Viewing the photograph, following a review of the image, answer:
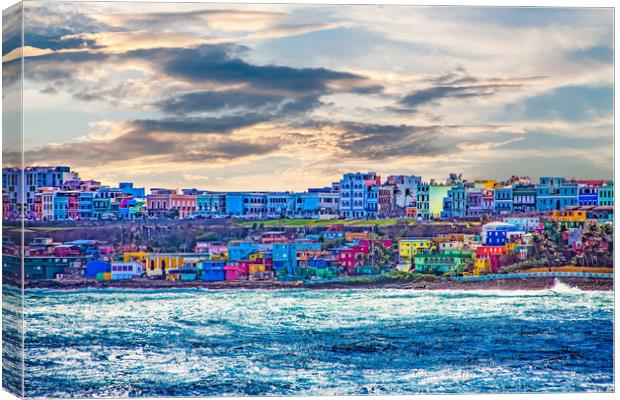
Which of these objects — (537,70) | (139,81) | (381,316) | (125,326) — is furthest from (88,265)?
(537,70)

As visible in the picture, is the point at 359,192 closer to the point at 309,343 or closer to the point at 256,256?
the point at 256,256

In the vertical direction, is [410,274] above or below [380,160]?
below

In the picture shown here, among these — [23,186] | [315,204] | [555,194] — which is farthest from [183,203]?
[555,194]

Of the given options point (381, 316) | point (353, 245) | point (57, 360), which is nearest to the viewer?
point (57, 360)

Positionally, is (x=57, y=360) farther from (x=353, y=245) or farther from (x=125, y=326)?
(x=353, y=245)

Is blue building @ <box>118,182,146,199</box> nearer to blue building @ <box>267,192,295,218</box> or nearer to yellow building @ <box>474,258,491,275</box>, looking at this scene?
blue building @ <box>267,192,295,218</box>

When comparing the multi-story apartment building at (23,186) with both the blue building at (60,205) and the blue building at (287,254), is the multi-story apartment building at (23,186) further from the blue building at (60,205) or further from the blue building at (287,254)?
the blue building at (287,254)

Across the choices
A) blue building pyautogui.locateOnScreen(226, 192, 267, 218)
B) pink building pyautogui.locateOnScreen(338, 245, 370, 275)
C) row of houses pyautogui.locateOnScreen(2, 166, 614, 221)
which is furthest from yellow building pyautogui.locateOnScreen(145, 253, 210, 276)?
pink building pyautogui.locateOnScreen(338, 245, 370, 275)
